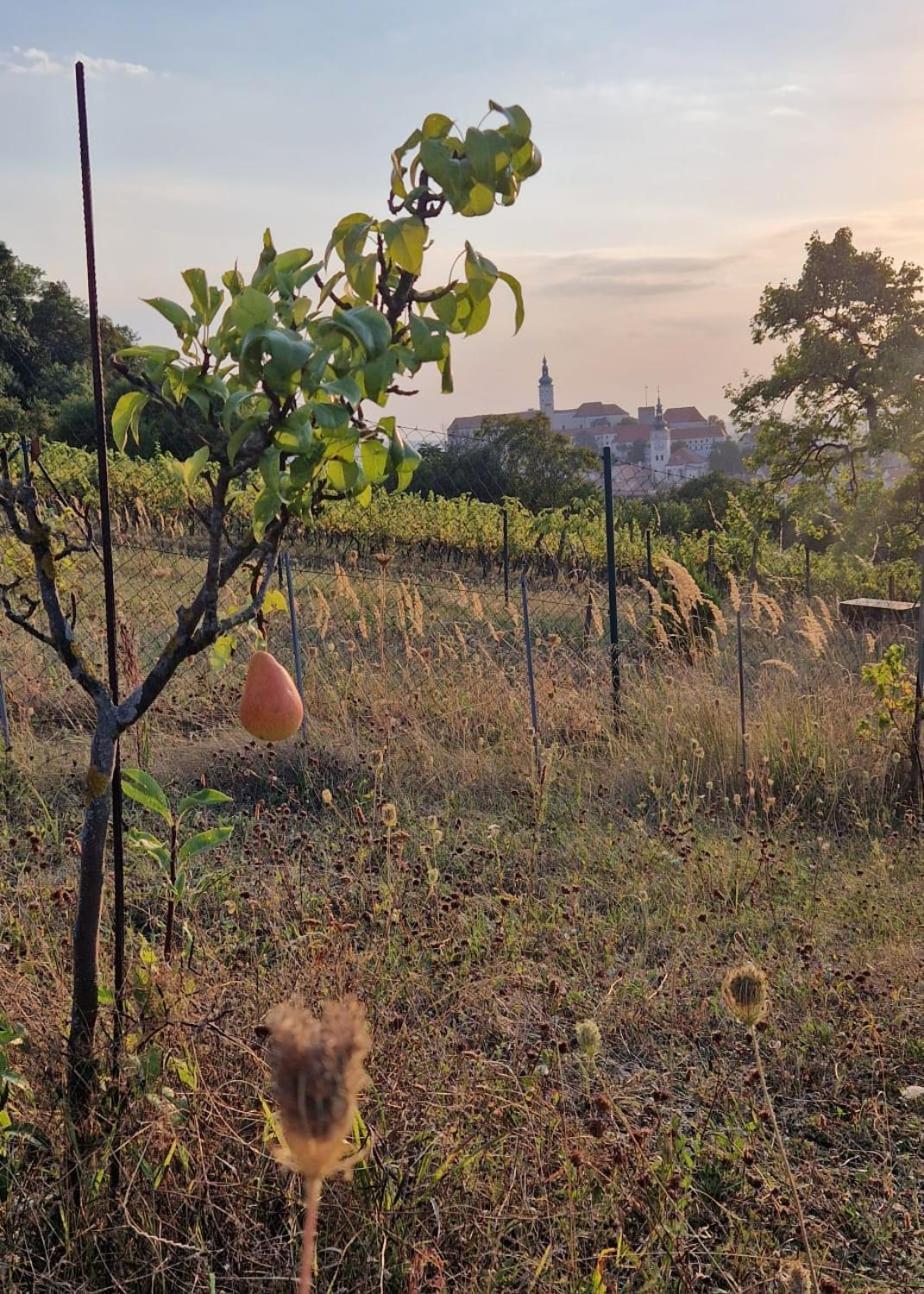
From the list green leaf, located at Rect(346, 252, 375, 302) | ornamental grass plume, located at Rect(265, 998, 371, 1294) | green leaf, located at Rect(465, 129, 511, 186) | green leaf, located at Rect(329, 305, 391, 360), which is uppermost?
green leaf, located at Rect(465, 129, 511, 186)

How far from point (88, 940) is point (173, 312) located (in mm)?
1082

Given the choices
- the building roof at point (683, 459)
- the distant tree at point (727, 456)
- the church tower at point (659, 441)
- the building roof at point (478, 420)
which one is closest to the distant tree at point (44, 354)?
the building roof at point (478, 420)

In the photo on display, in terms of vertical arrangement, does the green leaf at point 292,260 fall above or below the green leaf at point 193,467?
above

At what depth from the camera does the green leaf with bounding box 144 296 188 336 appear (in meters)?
1.39

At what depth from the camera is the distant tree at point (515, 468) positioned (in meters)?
16.2

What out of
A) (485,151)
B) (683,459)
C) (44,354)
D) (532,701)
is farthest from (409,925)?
(683,459)

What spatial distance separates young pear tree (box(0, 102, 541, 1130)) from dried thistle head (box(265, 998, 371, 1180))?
0.80 metres

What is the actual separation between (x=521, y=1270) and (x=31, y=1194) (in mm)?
839

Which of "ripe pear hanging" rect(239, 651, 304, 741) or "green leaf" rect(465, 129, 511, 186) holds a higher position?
"green leaf" rect(465, 129, 511, 186)

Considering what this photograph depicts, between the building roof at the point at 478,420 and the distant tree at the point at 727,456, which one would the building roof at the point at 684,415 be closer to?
the distant tree at the point at 727,456

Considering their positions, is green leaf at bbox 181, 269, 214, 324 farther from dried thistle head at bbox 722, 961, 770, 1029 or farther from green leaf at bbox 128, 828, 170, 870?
dried thistle head at bbox 722, 961, 770, 1029

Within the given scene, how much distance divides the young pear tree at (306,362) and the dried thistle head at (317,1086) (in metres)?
0.80

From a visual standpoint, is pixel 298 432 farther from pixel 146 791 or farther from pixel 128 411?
pixel 146 791

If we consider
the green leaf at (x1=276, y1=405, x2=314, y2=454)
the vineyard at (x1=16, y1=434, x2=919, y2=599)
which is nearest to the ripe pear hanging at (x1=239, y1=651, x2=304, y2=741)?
the green leaf at (x1=276, y1=405, x2=314, y2=454)
